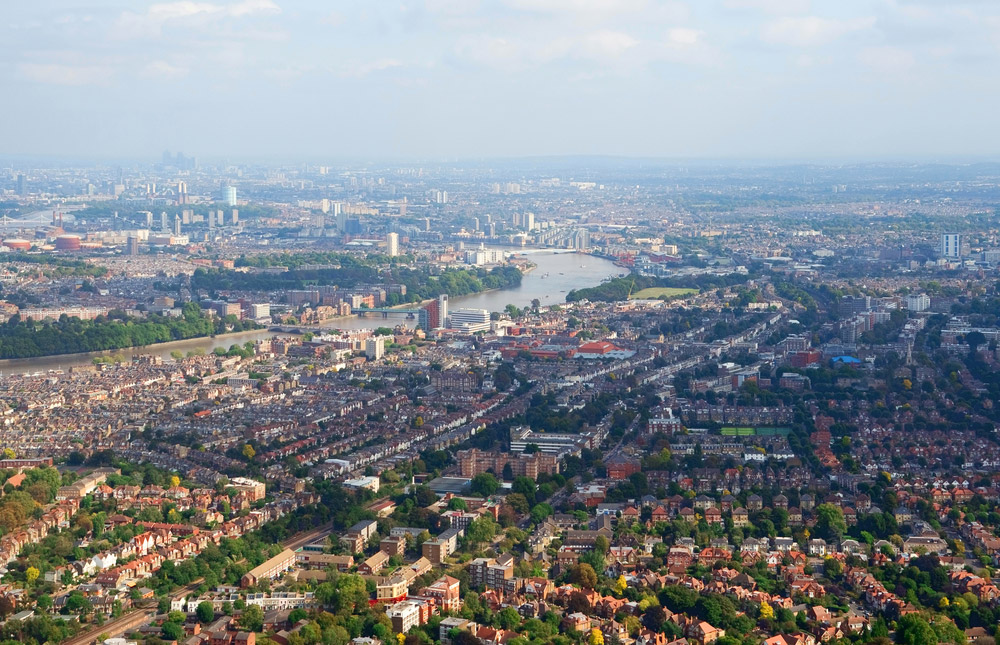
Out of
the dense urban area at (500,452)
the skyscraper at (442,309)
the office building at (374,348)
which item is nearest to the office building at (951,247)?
the dense urban area at (500,452)

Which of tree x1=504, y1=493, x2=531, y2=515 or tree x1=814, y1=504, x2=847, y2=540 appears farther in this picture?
tree x1=504, y1=493, x2=531, y2=515

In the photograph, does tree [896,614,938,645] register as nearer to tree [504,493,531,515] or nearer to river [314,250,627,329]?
tree [504,493,531,515]

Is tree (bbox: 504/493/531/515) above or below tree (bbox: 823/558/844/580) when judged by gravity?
below

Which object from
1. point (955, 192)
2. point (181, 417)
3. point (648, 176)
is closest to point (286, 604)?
point (181, 417)

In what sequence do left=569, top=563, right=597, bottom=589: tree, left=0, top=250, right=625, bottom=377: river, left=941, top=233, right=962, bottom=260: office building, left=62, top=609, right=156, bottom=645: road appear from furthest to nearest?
left=941, top=233, right=962, bottom=260: office building < left=0, top=250, right=625, bottom=377: river < left=569, top=563, right=597, bottom=589: tree < left=62, top=609, right=156, bottom=645: road

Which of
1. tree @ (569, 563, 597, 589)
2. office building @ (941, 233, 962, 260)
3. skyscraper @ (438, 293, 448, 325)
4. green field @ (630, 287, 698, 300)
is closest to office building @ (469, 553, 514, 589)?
tree @ (569, 563, 597, 589)

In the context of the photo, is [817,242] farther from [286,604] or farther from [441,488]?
[286,604]

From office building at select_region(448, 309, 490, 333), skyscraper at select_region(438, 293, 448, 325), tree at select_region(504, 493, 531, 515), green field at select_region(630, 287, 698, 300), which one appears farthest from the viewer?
green field at select_region(630, 287, 698, 300)
